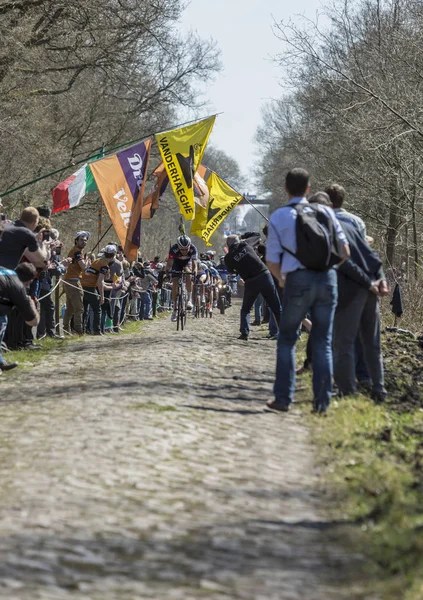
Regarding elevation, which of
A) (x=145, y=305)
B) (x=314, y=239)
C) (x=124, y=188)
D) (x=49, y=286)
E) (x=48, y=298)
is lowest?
(x=145, y=305)

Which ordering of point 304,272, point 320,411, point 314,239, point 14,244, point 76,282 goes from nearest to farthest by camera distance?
point 314,239 → point 304,272 → point 320,411 → point 14,244 → point 76,282

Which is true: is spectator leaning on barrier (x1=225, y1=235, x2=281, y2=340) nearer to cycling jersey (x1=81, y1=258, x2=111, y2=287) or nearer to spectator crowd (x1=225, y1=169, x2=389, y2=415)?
cycling jersey (x1=81, y1=258, x2=111, y2=287)

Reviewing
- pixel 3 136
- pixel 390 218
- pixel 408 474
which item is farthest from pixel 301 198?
pixel 390 218

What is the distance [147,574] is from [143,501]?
1.41 meters

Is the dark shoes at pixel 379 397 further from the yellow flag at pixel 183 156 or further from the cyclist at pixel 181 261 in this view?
the cyclist at pixel 181 261

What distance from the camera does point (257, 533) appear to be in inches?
237

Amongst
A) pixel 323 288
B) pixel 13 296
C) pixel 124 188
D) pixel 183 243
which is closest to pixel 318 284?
pixel 323 288

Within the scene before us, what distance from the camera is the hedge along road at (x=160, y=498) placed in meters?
5.18

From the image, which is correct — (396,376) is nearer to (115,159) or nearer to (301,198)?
(301,198)

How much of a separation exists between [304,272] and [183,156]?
12929 millimetres

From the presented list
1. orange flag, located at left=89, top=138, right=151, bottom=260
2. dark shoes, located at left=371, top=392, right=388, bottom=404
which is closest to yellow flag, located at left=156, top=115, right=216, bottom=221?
orange flag, located at left=89, top=138, right=151, bottom=260

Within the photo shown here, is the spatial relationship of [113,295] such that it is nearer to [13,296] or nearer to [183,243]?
[183,243]

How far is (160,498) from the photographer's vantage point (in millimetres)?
Result: 6715

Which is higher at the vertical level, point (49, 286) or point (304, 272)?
point (304, 272)
